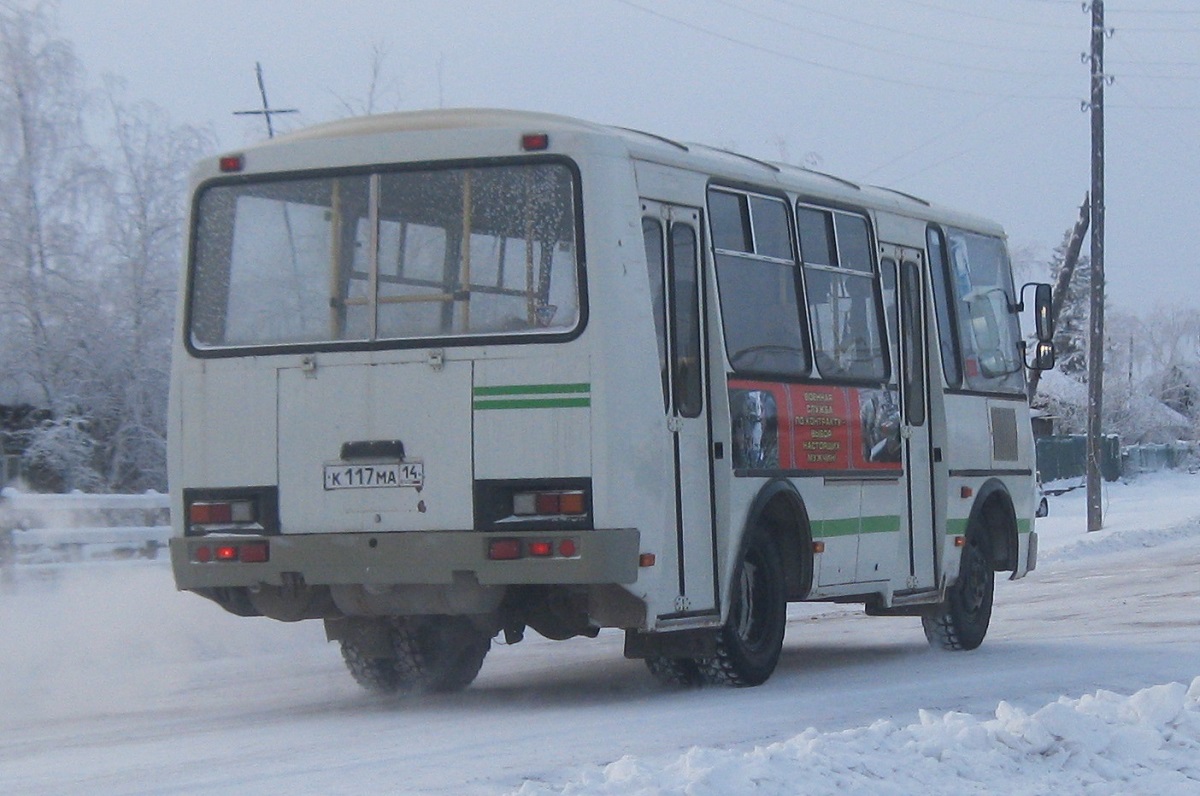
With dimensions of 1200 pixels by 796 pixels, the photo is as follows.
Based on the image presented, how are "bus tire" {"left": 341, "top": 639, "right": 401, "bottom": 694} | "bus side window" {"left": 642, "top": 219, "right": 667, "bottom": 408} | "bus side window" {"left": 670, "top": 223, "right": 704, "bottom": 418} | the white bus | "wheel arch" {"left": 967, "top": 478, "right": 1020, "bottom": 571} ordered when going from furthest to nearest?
"wheel arch" {"left": 967, "top": 478, "right": 1020, "bottom": 571} < "bus tire" {"left": 341, "top": 639, "right": 401, "bottom": 694} < "bus side window" {"left": 670, "top": 223, "right": 704, "bottom": 418} < "bus side window" {"left": 642, "top": 219, "right": 667, "bottom": 408} < the white bus

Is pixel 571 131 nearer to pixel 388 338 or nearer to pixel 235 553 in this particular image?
pixel 388 338

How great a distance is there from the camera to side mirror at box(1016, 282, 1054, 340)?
47.4 feet

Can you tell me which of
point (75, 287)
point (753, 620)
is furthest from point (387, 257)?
point (75, 287)

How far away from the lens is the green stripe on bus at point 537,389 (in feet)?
31.6

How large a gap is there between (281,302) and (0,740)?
262 cm

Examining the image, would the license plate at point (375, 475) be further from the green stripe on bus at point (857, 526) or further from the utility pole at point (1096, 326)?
the utility pole at point (1096, 326)

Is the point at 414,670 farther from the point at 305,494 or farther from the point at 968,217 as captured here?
the point at 968,217

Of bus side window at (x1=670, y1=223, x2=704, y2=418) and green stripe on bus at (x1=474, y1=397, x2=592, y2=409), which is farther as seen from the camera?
bus side window at (x1=670, y1=223, x2=704, y2=418)

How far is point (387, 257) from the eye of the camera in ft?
33.1

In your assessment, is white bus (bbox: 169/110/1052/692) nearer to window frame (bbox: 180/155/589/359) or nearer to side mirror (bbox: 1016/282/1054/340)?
window frame (bbox: 180/155/589/359)

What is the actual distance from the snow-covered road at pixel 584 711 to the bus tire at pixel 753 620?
0.15m

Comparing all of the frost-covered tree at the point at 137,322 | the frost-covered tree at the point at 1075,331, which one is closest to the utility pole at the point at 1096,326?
the frost-covered tree at the point at 137,322

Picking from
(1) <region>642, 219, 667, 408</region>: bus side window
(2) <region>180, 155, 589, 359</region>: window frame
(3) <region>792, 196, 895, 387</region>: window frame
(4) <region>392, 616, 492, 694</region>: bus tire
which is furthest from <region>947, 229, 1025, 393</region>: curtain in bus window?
(2) <region>180, 155, 589, 359</region>: window frame

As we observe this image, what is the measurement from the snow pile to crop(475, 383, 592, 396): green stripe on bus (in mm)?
2226
